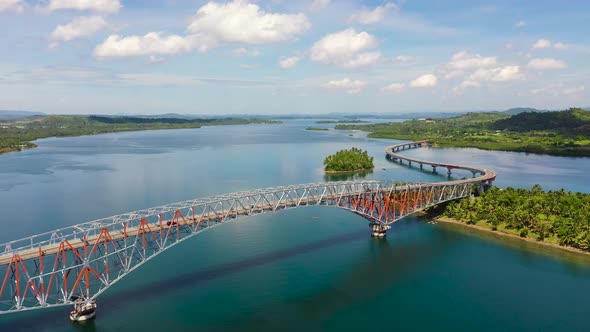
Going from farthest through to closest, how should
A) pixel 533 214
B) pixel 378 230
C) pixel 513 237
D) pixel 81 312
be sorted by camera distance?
pixel 533 214, pixel 378 230, pixel 513 237, pixel 81 312

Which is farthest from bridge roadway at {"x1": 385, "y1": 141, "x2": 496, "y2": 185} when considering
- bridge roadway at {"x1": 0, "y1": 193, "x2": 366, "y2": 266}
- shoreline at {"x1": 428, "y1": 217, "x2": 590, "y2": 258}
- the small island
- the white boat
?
the white boat

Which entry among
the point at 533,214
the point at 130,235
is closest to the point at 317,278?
the point at 130,235

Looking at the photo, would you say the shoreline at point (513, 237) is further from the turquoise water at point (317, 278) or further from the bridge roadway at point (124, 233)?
the bridge roadway at point (124, 233)

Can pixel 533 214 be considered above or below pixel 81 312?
above

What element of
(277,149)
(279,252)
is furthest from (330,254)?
(277,149)

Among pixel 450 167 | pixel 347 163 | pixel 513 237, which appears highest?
pixel 347 163

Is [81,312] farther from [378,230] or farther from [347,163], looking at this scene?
[347,163]

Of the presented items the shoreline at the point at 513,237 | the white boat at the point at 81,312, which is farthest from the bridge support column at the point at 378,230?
the white boat at the point at 81,312
